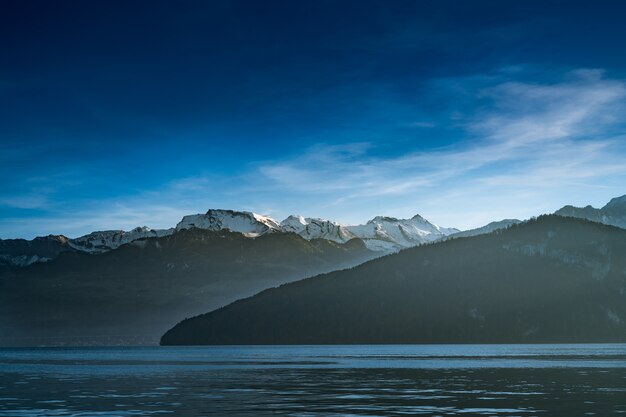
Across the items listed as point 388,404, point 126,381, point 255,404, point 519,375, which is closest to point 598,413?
point 388,404

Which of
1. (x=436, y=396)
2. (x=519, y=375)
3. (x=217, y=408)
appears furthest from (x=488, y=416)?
(x=519, y=375)

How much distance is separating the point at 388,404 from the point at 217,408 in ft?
64.1

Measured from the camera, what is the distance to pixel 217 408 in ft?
273

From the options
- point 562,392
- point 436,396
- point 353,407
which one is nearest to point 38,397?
point 353,407

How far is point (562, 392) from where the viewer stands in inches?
3903

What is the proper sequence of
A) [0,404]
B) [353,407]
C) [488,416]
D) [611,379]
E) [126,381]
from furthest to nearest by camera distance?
1. [126,381]
2. [611,379]
3. [0,404]
4. [353,407]
5. [488,416]

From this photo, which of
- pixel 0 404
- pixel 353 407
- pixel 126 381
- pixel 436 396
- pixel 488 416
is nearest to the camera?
pixel 488 416

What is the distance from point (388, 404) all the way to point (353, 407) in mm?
5511

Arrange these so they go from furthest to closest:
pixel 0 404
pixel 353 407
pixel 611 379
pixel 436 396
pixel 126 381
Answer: pixel 126 381
pixel 611 379
pixel 436 396
pixel 0 404
pixel 353 407

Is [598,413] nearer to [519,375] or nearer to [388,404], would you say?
[388,404]

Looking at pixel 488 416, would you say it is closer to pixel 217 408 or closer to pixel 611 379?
pixel 217 408

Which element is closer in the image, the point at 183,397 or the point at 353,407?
the point at 353,407

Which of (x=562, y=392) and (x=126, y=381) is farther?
(x=126, y=381)

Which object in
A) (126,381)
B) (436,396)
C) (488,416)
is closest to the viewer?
(488,416)
